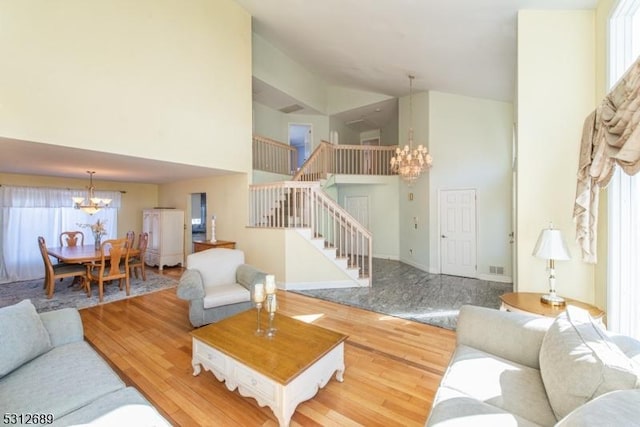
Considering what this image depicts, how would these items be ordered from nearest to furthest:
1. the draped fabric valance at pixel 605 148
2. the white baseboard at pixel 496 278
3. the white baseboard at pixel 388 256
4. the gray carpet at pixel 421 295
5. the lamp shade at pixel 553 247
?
the draped fabric valance at pixel 605 148 → the lamp shade at pixel 553 247 → the gray carpet at pixel 421 295 → the white baseboard at pixel 496 278 → the white baseboard at pixel 388 256

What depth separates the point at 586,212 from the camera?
2488 mm

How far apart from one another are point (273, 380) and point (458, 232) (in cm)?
574

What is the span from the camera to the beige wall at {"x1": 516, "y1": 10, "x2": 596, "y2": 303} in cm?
281

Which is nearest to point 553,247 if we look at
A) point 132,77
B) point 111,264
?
point 132,77

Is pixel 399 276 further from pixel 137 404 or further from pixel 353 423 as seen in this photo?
pixel 137 404

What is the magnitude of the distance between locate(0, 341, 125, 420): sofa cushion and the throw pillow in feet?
7.52

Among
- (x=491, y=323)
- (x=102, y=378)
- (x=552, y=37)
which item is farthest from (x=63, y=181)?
(x=552, y=37)

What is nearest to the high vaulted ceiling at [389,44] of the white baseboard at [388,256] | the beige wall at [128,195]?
the beige wall at [128,195]

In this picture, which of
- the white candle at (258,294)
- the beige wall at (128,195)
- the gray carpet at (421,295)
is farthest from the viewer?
the beige wall at (128,195)

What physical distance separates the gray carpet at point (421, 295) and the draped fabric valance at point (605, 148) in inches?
67.8

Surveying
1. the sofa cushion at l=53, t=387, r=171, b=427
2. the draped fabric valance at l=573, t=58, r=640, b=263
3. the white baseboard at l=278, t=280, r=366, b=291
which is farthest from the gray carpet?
the sofa cushion at l=53, t=387, r=171, b=427

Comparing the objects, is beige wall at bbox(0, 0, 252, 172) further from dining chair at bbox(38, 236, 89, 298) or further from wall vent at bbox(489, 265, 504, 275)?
wall vent at bbox(489, 265, 504, 275)

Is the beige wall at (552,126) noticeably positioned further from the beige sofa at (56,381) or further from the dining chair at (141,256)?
the dining chair at (141,256)

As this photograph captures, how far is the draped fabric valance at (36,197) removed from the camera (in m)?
5.44
